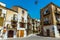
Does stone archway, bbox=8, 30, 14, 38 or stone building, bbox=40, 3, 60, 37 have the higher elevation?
stone building, bbox=40, 3, 60, 37

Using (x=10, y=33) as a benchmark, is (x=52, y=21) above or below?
above

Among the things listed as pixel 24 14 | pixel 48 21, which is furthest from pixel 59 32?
pixel 24 14

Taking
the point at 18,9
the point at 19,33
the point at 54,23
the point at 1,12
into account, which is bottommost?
the point at 19,33

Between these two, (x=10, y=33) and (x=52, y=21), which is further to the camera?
(x=10, y=33)

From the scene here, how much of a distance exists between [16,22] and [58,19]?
1278 cm

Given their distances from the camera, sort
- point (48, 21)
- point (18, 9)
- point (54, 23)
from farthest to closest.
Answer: point (18, 9), point (48, 21), point (54, 23)

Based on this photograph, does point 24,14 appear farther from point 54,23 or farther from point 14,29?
point 54,23

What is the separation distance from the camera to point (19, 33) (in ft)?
82.5

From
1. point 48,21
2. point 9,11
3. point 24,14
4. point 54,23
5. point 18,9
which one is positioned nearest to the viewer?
point 54,23

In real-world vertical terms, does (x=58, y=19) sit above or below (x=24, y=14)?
below

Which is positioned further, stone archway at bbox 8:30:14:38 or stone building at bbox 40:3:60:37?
stone archway at bbox 8:30:14:38

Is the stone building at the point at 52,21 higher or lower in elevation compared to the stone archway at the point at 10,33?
higher

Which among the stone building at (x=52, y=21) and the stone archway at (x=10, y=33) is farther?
the stone archway at (x=10, y=33)

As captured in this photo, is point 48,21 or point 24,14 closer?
point 48,21
